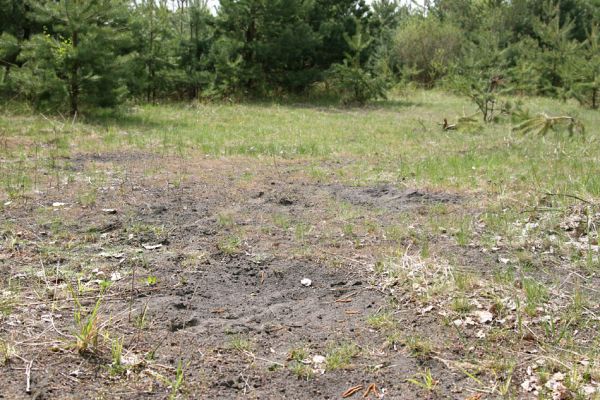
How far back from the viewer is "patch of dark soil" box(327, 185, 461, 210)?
6.29m

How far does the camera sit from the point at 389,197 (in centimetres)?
655

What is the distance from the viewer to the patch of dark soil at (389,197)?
6285 mm

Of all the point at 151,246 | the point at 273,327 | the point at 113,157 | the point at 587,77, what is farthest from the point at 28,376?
the point at 587,77

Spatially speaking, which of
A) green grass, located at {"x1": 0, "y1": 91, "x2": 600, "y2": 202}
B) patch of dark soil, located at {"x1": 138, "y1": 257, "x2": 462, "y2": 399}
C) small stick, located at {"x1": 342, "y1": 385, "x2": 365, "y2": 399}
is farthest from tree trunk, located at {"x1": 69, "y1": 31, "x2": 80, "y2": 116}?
small stick, located at {"x1": 342, "y1": 385, "x2": 365, "y2": 399}

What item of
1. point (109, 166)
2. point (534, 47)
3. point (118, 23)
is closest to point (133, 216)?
point (109, 166)

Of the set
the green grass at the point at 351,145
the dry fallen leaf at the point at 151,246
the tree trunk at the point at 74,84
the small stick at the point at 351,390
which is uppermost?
the tree trunk at the point at 74,84

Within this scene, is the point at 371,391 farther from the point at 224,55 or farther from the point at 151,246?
the point at 224,55

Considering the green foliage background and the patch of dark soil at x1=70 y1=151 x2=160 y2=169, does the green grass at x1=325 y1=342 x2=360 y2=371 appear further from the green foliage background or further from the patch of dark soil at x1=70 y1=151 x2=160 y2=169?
the green foliage background

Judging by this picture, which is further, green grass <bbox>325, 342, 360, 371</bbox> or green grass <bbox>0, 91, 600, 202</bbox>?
green grass <bbox>0, 91, 600, 202</bbox>

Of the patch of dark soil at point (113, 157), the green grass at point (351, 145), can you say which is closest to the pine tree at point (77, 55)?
the green grass at point (351, 145)

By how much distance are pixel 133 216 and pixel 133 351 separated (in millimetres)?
2502

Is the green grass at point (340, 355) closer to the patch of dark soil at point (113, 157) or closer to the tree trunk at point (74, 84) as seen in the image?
the patch of dark soil at point (113, 157)

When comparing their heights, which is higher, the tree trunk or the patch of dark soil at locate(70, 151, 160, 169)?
the tree trunk

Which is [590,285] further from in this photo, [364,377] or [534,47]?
[534,47]
